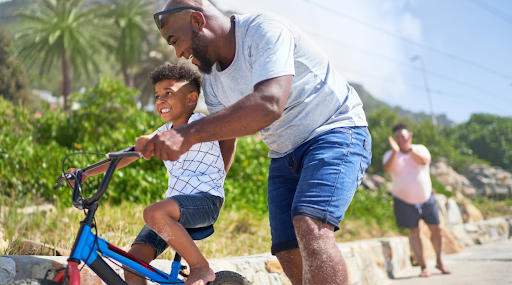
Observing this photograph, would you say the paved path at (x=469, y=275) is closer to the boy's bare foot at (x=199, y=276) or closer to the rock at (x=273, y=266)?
the rock at (x=273, y=266)

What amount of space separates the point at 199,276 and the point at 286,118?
0.87m

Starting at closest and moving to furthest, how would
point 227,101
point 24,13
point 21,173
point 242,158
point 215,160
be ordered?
1. point 227,101
2. point 215,160
3. point 21,173
4. point 242,158
5. point 24,13

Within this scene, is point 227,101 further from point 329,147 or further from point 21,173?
point 21,173

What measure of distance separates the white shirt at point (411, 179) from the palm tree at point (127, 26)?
57.2 ft

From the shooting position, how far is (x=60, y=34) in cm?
1939

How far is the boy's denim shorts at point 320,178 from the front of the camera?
Result: 5.41 ft

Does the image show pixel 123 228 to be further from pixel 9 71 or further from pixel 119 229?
pixel 9 71

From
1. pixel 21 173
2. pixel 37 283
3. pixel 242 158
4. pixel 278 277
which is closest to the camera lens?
pixel 37 283

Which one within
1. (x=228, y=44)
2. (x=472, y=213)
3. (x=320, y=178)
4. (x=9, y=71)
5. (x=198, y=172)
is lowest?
(x=320, y=178)

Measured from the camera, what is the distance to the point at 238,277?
2336mm

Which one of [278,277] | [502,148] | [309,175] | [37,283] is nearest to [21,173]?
[278,277]

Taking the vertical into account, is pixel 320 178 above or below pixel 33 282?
above

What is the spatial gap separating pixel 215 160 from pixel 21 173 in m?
4.05

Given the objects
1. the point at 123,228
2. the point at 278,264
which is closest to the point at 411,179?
the point at 278,264
